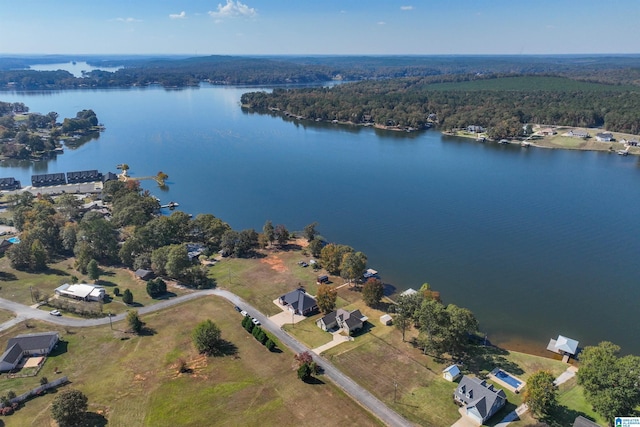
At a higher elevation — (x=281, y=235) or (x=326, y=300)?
(x=281, y=235)

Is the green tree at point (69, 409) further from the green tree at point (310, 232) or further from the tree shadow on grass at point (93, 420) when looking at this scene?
the green tree at point (310, 232)

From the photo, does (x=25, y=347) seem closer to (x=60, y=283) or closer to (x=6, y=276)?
(x=60, y=283)

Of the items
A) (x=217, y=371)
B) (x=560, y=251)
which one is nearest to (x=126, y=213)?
(x=217, y=371)

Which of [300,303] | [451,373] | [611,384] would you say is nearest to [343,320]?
[300,303]

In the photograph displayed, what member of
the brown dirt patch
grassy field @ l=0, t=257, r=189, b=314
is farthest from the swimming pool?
grassy field @ l=0, t=257, r=189, b=314

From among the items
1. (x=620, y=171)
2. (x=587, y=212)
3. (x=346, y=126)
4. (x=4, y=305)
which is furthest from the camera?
(x=346, y=126)

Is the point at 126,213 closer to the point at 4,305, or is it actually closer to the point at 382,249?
the point at 4,305
